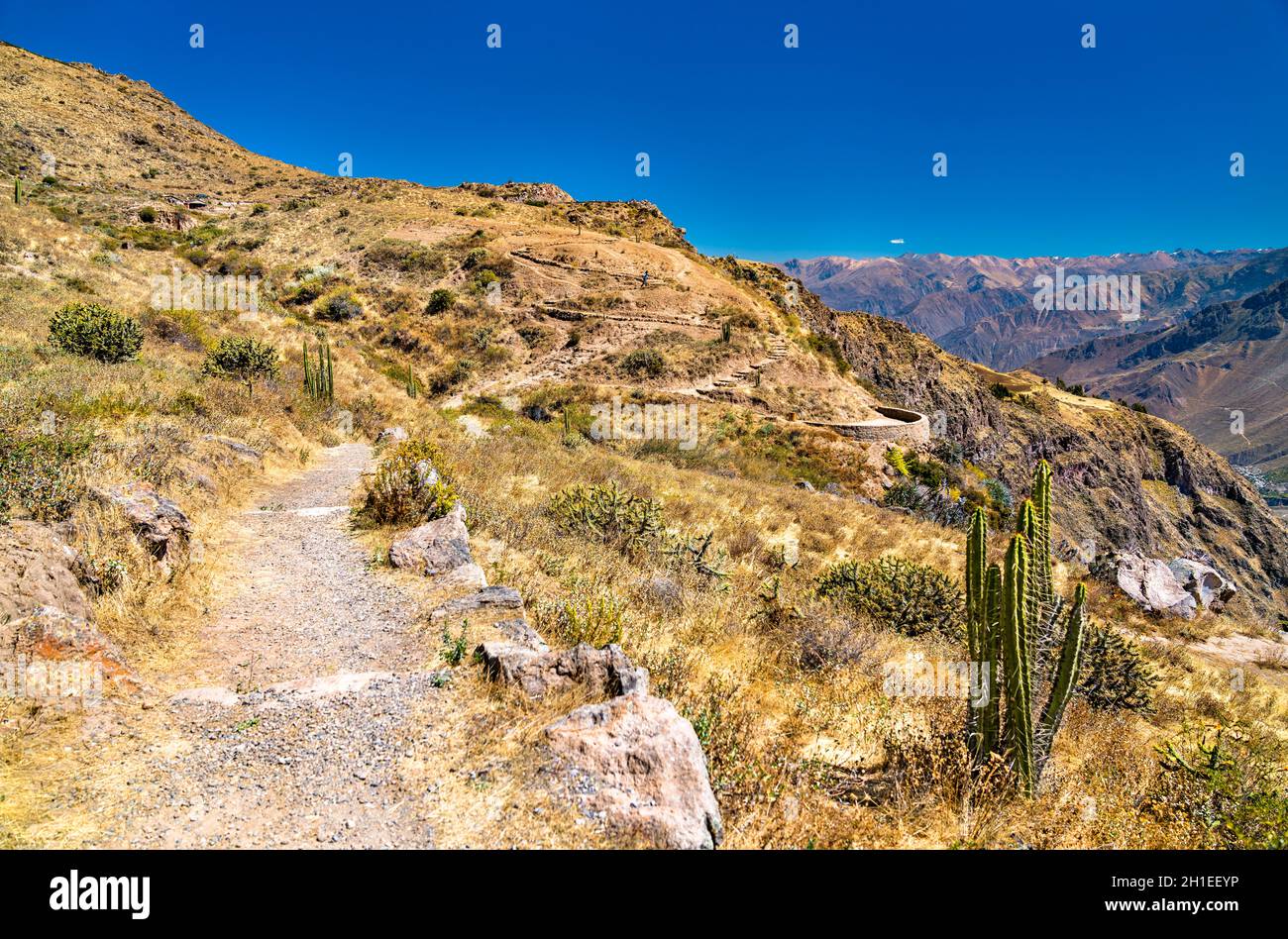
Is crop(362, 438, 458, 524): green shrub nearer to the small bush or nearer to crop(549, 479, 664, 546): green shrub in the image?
crop(549, 479, 664, 546): green shrub

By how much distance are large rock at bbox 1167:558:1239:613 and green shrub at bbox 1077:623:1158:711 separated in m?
10.6

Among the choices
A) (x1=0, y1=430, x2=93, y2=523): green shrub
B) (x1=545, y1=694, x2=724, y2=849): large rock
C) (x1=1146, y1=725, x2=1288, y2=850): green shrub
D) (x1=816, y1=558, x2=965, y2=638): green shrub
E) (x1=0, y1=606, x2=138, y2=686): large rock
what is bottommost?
(x1=1146, y1=725, x2=1288, y2=850): green shrub

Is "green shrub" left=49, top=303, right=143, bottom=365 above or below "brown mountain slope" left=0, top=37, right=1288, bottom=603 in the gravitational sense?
below

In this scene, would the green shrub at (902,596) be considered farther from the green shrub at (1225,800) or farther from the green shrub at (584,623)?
the green shrub at (584,623)

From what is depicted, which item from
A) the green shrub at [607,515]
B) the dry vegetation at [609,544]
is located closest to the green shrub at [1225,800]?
the dry vegetation at [609,544]

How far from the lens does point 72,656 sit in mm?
3494

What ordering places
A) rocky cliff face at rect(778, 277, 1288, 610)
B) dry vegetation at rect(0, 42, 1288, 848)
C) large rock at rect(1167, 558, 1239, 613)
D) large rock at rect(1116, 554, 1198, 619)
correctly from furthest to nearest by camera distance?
1. rocky cliff face at rect(778, 277, 1288, 610)
2. large rock at rect(1167, 558, 1239, 613)
3. large rock at rect(1116, 554, 1198, 619)
4. dry vegetation at rect(0, 42, 1288, 848)

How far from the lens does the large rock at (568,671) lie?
371 centimetres

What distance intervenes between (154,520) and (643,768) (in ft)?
17.5

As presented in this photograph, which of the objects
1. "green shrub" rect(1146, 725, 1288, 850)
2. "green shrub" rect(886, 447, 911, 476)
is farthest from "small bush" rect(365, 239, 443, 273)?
"green shrub" rect(1146, 725, 1288, 850)

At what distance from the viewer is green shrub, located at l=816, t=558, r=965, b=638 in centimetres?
819
